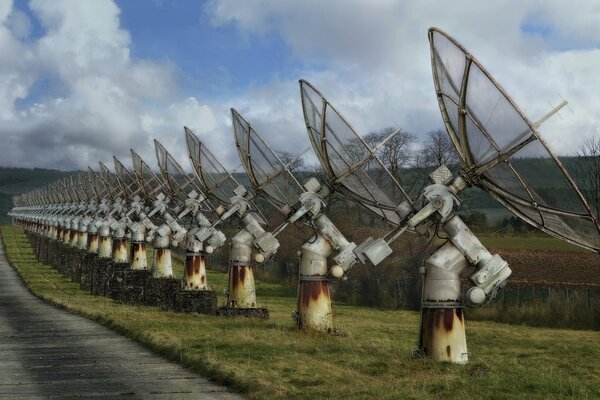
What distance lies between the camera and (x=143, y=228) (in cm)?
5047

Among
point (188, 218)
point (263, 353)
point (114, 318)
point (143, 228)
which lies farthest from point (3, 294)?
point (263, 353)

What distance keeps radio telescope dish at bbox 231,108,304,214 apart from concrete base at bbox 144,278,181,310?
9.40m

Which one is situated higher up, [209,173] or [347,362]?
[209,173]

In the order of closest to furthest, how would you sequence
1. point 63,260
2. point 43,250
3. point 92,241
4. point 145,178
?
1. point 145,178
2. point 92,241
3. point 63,260
4. point 43,250

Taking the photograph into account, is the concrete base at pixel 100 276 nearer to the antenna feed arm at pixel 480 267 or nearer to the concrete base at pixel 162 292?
the concrete base at pixel 162 292

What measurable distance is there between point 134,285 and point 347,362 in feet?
92.9

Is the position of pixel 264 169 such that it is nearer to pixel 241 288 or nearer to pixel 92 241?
pixel 241 288

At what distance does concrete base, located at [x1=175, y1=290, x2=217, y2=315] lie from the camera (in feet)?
116

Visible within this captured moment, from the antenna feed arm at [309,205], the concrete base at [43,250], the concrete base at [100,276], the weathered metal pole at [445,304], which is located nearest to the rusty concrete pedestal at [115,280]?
the concrete base at [100,276]

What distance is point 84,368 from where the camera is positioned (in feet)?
65.4

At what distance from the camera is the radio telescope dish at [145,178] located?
53.3 meters

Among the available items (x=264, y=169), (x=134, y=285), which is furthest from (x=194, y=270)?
(x=264, y=169)

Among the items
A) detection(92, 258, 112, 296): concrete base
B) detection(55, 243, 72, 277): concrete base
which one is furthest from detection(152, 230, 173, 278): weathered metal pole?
detection(55, 243, 72, 277): concrete base

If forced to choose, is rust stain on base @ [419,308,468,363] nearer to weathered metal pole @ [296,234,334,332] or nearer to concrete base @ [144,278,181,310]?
A: weathered metal pole @ [296,234,334,332]
